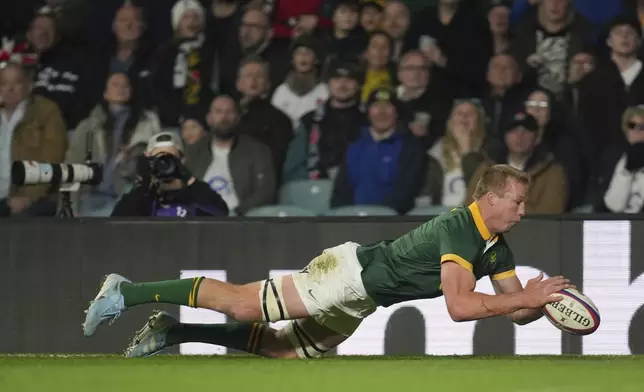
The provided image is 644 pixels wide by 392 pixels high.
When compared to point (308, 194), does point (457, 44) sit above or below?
above

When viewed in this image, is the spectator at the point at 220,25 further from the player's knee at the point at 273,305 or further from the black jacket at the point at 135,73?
the player's knee at the point at 273,305

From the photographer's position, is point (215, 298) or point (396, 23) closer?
point (215, 298)

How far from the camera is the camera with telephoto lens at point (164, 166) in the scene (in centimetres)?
957

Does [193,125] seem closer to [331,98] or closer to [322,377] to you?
[331,98]

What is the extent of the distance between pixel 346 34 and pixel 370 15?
0.26 m

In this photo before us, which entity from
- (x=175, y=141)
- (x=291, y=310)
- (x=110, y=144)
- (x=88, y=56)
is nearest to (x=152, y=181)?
(x=175, y=141)

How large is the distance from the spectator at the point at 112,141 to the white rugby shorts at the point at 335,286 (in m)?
3.54

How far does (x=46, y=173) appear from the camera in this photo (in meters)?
9.65

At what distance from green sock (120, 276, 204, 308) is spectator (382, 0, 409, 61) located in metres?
4.18

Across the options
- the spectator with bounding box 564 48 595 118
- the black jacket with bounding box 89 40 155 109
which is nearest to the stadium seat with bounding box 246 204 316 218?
the black jacket with bounding box 89 40 155 109

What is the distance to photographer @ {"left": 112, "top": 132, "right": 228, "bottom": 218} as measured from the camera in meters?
9.67

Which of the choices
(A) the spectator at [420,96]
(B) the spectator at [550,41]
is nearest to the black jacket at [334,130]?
(A) the spectator at [420,96]

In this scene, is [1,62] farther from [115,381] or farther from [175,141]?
[115,381]

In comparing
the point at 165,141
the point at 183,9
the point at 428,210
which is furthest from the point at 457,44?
the point at 165,141
